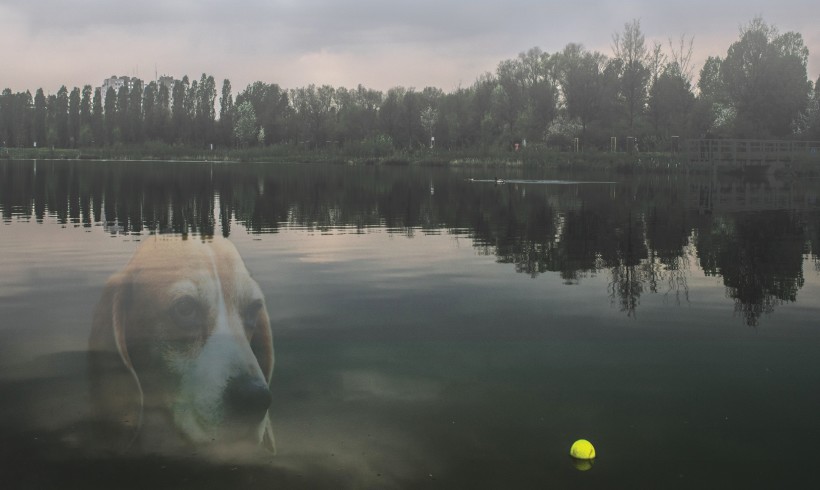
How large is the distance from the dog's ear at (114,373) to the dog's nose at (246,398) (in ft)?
3.35

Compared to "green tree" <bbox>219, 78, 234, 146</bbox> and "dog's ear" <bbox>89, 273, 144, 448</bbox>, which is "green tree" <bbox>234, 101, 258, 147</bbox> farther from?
"dog's ear" <bbox>89, 273, 144, 448</bbox>

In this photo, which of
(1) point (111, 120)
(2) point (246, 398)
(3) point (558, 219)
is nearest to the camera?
(2) point (246, 398)

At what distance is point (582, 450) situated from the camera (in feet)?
25.4

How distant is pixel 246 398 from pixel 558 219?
80.6ft

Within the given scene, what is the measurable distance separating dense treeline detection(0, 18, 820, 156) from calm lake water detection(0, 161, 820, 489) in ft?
232

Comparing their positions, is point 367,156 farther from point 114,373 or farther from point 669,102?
point 114,373

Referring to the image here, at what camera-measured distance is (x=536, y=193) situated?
48625 millimetres

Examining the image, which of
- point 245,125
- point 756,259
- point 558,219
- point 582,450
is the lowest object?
point 582,450

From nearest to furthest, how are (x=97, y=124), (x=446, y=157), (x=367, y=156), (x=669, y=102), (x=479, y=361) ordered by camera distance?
(x=479, y=361)
(x=669, y=102)
(x=446, y=157)
(x=367, y=156)
(x=97, y=124)

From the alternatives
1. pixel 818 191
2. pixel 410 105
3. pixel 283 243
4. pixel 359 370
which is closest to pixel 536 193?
pixel 818 191

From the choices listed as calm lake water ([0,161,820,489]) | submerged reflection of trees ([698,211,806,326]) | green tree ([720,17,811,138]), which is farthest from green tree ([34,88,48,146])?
submerged reflection of trees ([698,211,806,326])

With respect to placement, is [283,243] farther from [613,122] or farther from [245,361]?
[613,122]

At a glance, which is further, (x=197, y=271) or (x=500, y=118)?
(x=500, y=118)

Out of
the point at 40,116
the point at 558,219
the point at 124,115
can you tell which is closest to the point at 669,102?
the point at 558,219
